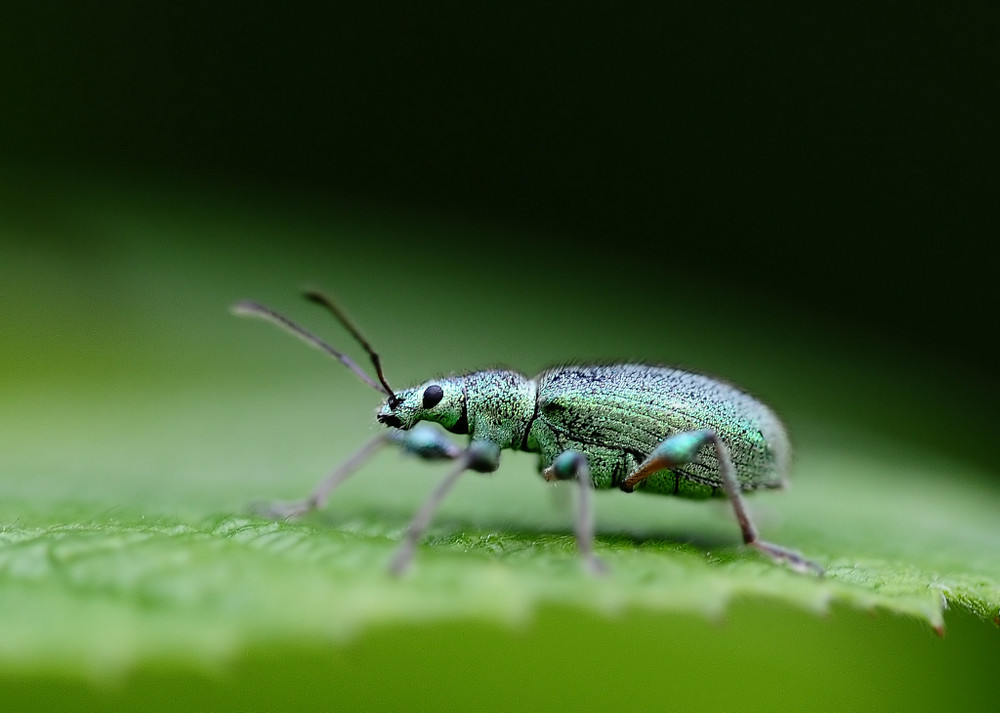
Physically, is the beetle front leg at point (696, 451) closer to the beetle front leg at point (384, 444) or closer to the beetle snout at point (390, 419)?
the beetle front leg at point (384, 444)

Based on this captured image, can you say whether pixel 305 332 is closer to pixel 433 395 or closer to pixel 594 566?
pixel 433 395

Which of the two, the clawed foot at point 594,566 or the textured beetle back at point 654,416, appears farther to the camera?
the textured beetle back at point 654,416

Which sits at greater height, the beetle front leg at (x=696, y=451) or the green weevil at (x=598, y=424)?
the green weevil at (x=598, y=424)

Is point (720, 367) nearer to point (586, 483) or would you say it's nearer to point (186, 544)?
point (586, 483)

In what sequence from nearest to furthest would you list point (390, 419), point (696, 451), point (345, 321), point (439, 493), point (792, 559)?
point (439, 493) → point (792, 559) → point (696, 451) → point (345, 321) → point (390, 419)

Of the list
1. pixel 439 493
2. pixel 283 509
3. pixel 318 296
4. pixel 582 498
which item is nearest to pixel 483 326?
pixel 318 296

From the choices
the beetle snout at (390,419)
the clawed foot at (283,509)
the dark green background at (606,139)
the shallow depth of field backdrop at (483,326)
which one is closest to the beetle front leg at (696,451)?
the shallow depth of field backdrop at (483,326)
